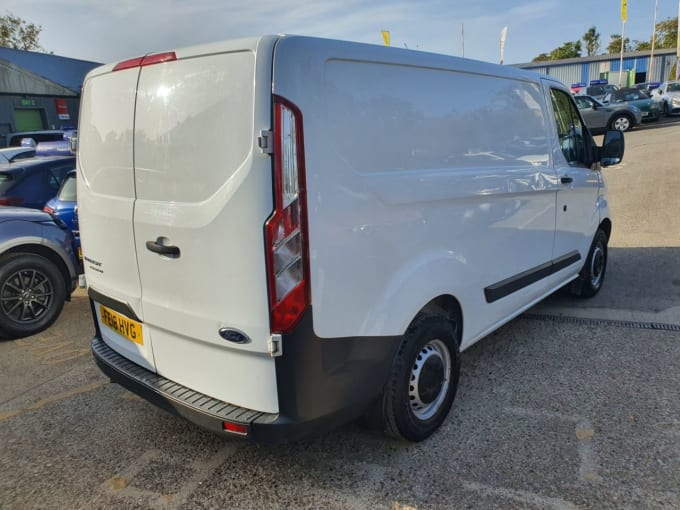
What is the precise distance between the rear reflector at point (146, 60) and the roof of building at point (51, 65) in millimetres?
26222

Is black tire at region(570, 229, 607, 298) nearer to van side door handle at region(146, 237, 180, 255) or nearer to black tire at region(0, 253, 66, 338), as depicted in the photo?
van side door handle at region(146, 237, 180, 255)

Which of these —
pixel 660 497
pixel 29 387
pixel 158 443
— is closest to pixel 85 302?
pixel 29 387

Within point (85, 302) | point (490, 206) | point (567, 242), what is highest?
point (490, 206)

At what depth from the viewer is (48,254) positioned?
16.3 ft

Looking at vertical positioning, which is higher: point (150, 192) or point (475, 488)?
point (150, 192)

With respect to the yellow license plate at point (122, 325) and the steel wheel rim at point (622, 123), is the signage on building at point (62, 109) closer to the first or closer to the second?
the steel wheel rim at point (622, 123)

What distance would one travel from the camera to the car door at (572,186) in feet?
13.3

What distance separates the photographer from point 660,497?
237cm

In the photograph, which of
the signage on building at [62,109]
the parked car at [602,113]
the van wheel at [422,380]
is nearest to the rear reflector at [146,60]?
the van wheel at [422,380]

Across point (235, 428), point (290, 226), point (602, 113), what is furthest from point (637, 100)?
point (235, 428)

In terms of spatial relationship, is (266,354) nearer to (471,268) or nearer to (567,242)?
(471,268)

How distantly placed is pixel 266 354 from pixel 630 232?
7187 mm

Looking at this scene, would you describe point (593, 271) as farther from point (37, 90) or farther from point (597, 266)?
point (37, 90)

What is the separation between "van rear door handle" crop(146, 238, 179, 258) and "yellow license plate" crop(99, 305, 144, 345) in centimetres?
49
